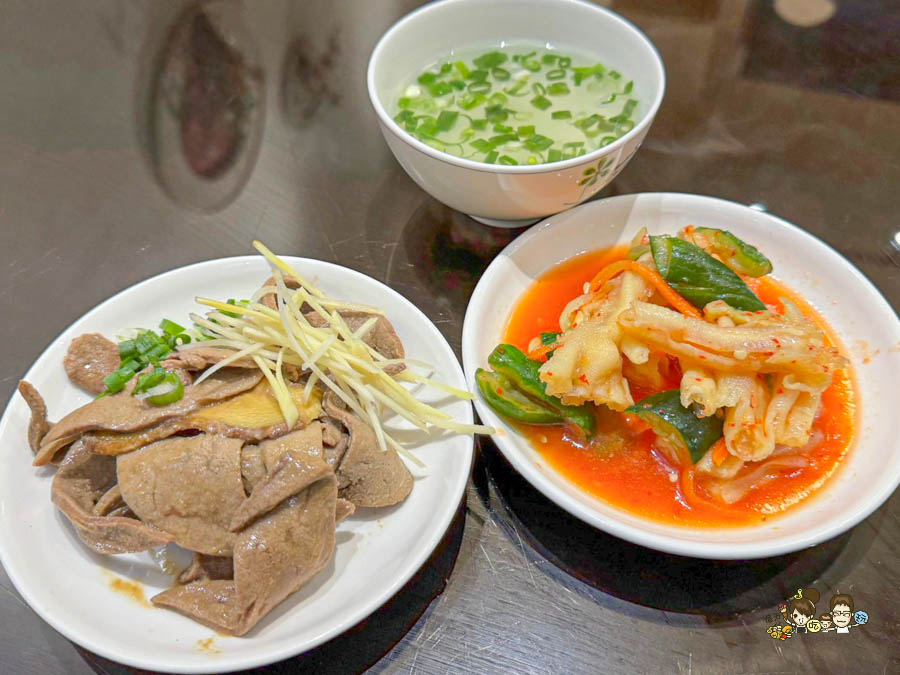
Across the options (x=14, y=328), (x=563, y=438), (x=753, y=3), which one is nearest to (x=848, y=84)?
(x=753, y=3)

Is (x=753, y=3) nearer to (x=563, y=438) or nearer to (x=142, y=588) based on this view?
(x=563, y=438)

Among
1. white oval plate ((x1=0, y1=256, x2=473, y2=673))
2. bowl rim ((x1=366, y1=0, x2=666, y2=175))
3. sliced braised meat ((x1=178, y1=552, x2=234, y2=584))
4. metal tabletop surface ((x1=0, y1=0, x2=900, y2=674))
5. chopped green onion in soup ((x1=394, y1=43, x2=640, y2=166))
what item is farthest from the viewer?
chopped green onion in soup ((x1=394, y1=43, x2=640, y2=166))

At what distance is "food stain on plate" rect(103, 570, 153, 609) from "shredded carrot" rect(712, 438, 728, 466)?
1.42 meters

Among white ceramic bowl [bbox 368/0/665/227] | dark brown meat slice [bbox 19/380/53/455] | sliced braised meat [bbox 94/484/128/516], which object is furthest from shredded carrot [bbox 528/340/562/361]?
dark brown meat slice [bbox 19/380/53/455]

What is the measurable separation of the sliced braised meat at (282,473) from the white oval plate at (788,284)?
0.45m

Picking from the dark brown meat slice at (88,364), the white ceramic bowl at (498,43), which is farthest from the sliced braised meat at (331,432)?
the white ceramic bowl at (498,43)

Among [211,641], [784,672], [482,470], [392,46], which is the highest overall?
[392,46]

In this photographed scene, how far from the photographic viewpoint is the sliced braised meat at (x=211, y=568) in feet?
5.17

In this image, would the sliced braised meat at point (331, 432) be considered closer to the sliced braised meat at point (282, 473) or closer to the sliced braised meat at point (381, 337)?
the sliced braised meat at point (282, 473)

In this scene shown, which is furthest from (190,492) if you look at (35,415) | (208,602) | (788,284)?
(788,284)

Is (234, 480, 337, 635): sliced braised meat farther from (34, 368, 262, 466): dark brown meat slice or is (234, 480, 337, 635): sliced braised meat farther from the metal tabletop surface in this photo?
(34, 368, 262, 466): dark brown meat slice

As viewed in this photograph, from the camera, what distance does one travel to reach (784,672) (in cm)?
162

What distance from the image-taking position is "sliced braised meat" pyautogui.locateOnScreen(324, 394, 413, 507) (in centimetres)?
168

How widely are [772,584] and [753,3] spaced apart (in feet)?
9.84
